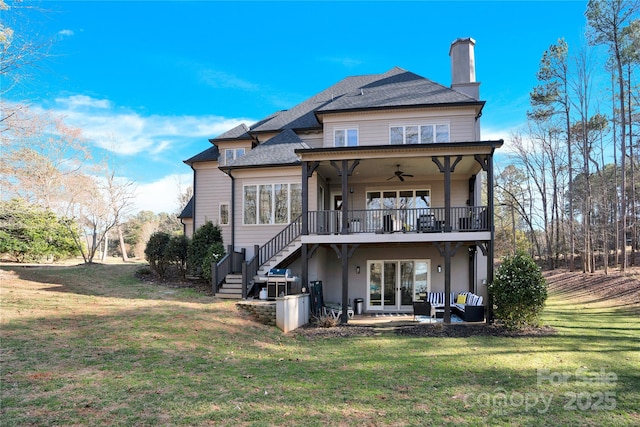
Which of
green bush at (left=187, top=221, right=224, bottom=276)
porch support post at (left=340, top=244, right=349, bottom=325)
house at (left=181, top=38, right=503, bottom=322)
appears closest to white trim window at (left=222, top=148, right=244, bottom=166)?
house at (left=181, top=38, right=503, bottom=322)

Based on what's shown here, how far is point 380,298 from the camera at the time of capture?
1602 cm

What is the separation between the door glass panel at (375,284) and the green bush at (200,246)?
669cm

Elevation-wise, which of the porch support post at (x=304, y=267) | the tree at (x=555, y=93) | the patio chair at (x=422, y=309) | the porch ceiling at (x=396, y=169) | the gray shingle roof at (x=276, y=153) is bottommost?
the patio chair at (x=422, y=309)

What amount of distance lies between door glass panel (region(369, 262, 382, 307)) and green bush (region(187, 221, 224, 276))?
6.69 m

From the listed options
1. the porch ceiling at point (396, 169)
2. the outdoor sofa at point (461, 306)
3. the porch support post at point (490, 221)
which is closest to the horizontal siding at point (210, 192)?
the porch ceiling at point (396, 169)

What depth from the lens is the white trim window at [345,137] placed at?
16.4 m

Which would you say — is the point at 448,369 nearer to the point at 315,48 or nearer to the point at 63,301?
the point at 63,301

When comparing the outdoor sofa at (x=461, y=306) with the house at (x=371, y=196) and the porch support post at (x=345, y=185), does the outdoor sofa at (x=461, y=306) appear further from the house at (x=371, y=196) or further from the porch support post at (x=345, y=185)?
the porch support post at (x=345, y=185)

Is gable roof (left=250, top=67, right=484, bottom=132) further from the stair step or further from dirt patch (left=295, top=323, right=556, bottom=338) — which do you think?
dirt patch (left=295, top=323, right=556, bottom=338)

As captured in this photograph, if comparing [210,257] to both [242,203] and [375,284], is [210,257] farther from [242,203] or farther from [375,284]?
[375,284]

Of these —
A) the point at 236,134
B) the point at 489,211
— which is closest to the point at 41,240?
the point at 236,134

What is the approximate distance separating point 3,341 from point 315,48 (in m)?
20.9

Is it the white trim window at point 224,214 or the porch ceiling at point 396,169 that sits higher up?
the porch ceiling at point 396,169

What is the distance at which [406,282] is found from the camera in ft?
52.4
